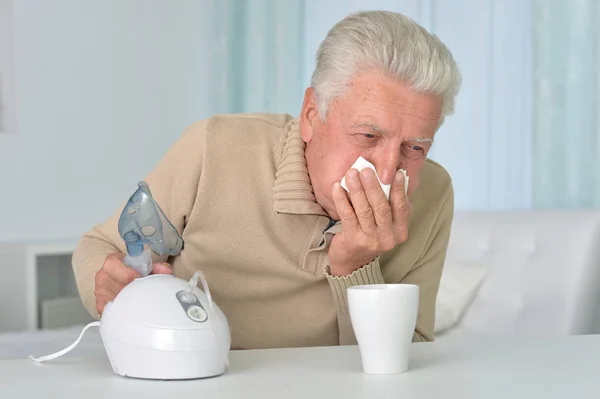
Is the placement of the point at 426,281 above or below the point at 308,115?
below

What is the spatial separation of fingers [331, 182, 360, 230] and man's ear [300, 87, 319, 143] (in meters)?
0.24

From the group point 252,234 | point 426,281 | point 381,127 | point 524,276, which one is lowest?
point 524,276

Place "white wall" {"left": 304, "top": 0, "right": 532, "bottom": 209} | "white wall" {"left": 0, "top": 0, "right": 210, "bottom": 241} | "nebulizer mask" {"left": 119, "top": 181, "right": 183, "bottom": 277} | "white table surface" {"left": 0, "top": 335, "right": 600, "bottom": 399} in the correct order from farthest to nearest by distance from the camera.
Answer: "white wall" {"left": 0, "top": 0, "right": 210, "bottom": 241} < "white wall" {"left": 304, "top": 0, "right": 532, "bottom": 209} < "nebulizer mask" {"left": 119, "top": 181, "right": 183, "bottom": 277} < "white table surface" {"left": 0, "top": 335, "right": 600, "bottom": 399}

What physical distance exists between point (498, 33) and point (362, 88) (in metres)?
1.81

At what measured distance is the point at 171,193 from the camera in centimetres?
152

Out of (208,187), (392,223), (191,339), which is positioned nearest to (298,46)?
(208,187)

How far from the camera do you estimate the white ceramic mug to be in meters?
0.97

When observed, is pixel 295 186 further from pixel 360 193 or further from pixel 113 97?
pixel 113 97

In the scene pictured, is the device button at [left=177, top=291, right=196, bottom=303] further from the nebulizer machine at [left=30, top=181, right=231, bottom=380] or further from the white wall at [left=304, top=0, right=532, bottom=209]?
the white wall at [left=304, top=0, right=532, bottom=209]

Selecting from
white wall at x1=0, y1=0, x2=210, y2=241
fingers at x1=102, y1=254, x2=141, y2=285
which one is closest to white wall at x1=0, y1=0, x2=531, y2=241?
white wall at x1=0, y1=0, x2=210, y2=241

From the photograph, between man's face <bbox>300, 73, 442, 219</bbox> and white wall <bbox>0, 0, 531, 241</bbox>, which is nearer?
man's face <bbox>300, 73, 442, 219</bbox>

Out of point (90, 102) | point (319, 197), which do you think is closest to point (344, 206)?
point (319, 197)

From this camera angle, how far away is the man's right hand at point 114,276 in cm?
112

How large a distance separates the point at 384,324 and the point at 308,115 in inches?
22.9
